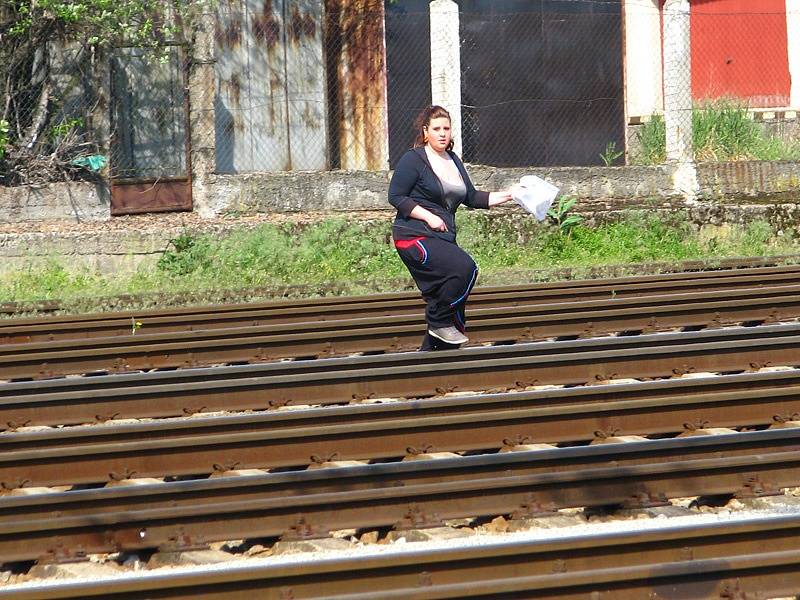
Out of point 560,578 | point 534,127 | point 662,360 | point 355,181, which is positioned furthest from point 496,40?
point 560,578

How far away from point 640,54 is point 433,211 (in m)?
12.3

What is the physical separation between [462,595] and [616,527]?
1.43m

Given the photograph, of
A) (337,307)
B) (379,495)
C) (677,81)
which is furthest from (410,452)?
(677,81)

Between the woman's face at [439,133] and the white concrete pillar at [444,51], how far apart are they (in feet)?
26.8

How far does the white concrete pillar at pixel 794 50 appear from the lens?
2028cm

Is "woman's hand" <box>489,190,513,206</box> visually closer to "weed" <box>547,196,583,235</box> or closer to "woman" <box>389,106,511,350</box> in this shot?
"woman" <box>389,106,511,350</box>

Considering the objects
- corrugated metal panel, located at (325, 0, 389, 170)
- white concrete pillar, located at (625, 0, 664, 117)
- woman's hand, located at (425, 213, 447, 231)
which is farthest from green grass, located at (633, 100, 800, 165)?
woman's hand, located at (425, 213, 447, 231)

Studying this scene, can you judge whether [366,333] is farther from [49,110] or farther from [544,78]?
[544,78]

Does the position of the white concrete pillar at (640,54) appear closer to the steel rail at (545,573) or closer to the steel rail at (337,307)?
the steel rail at (337,307)

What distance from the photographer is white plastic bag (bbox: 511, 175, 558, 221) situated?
7.70m

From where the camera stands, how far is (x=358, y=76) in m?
17.7

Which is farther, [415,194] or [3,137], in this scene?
[3,137]

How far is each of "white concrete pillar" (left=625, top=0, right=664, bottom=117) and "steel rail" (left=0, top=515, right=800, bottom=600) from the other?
1487 cm

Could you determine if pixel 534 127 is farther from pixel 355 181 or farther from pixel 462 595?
pixel 462 595
